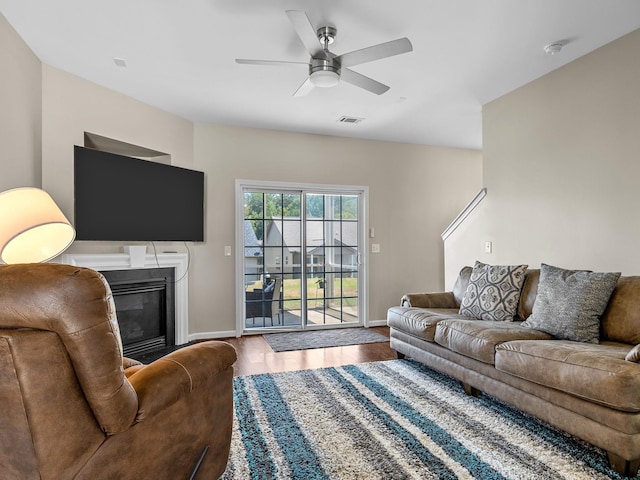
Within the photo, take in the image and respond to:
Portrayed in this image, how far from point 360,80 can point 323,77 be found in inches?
13.0

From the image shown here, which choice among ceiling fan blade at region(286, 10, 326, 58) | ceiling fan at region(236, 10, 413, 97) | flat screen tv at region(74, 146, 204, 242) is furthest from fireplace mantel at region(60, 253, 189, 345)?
ceiling fan blade at region(286, 10, 326, 58)

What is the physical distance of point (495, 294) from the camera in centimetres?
318

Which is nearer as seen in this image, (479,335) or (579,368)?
(579,368)

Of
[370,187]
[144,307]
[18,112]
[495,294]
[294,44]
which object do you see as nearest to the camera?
[18,112]

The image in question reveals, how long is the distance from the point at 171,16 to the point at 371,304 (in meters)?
→ 4.16

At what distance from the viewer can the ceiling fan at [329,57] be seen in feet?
7.66

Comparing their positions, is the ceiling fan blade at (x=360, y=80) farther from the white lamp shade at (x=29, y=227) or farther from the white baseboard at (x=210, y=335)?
the white baseboard at (x=210, y=335)

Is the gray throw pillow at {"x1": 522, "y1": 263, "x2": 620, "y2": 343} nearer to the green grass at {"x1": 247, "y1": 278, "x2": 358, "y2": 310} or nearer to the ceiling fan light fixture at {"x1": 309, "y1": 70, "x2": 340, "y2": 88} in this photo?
the ceiling fan light fixture at {"x1": 309, "y1": 70, "x2": 340, "y2": 88}

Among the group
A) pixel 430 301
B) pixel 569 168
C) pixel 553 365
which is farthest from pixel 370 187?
pixel 553 365

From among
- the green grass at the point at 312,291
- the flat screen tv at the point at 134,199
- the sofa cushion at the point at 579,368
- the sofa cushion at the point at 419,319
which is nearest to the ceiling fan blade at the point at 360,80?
the sofa cushion at the point at 419,319

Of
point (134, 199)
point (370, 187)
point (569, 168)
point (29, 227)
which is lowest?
point (29, 227)

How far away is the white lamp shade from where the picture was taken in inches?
86.3

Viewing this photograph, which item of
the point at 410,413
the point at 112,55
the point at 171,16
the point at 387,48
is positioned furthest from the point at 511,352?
the point at 112,55

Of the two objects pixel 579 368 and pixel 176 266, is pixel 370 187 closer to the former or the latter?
pixel 176 266
